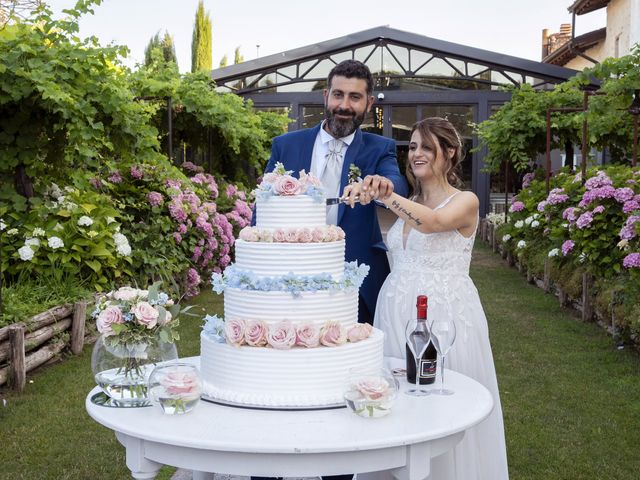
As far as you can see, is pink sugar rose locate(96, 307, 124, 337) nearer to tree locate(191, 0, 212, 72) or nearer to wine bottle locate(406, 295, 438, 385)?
wine bottle locate(406, 295, 438, 385)

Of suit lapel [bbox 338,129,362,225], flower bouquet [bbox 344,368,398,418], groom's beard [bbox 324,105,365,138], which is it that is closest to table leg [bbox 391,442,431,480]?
flower bouquet [bbox 344,368,398,418]

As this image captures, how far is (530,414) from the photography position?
19.0 feet

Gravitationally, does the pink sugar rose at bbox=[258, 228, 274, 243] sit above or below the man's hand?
below

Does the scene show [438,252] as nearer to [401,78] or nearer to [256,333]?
[256,333]

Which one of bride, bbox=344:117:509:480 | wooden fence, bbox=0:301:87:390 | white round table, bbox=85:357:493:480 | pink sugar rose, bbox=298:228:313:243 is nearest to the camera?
white round table, bbox=85:357:493:480

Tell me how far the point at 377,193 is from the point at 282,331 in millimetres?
846

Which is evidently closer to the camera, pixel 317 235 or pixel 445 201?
pixel 317 235

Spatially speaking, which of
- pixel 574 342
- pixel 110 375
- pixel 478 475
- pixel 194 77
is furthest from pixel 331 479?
pixel 194 77

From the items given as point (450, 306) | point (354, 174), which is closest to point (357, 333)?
point (450, 306)

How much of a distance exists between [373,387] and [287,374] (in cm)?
29

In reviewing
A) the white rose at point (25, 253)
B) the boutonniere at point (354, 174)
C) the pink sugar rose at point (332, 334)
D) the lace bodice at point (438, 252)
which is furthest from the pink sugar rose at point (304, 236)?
the white rose at point (25, 253)

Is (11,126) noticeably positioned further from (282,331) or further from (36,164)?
(282,331)

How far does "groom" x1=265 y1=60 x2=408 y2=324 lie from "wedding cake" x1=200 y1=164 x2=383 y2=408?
2.87 feet

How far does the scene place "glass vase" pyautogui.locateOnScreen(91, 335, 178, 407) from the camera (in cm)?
278
